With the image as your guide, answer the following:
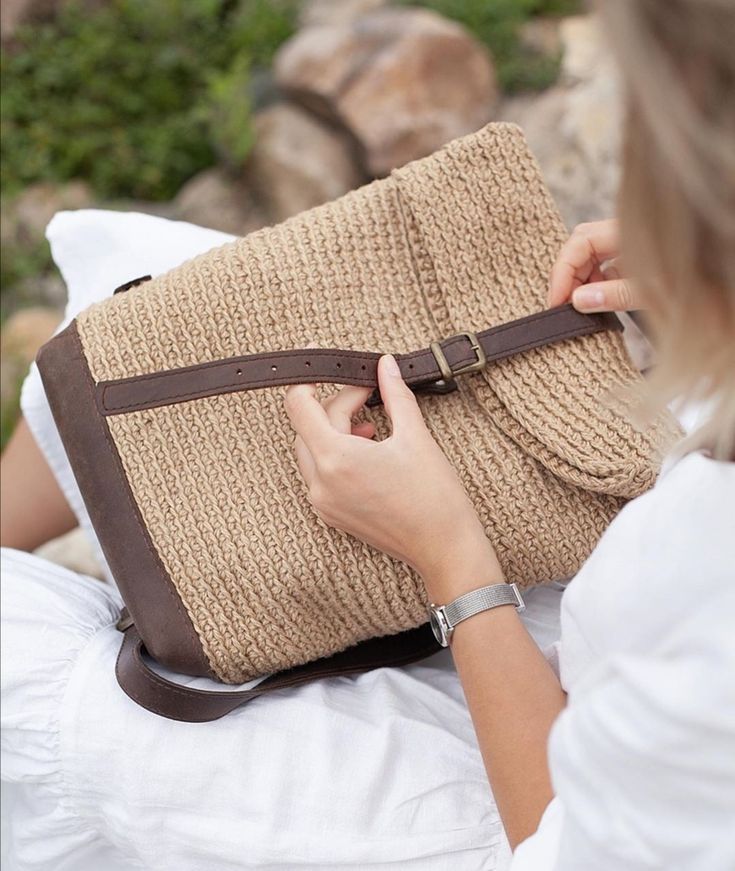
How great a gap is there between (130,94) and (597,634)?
223cm

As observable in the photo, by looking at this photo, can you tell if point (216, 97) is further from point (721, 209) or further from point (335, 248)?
point (721, 209)

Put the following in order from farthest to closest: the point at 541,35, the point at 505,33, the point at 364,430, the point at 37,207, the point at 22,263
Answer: the point at 541,35
the point at 505,33
the point at 37,207
the point at 22,263
the point at 364,430

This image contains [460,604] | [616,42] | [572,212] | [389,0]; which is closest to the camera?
[616,42]

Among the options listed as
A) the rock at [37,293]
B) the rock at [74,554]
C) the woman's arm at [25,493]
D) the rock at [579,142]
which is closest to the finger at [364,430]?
the woman's arm at [25,493]

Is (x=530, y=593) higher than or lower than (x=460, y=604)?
→ lower

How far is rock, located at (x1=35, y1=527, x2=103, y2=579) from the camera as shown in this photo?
1.58m

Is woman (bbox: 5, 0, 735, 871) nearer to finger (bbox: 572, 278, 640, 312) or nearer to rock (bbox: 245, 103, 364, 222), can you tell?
finger (bbox: 572, 278, 640, 312)

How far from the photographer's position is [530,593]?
971mm

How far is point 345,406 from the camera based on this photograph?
0.82 m

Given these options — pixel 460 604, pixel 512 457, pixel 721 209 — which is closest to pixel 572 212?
pixel 512 457

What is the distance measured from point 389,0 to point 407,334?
2128 millimetres

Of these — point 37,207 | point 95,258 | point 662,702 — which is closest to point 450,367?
point 662,702

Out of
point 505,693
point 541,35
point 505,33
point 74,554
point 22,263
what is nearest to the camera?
point 505,693

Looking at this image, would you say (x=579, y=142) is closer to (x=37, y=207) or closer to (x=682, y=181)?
(x=37, y=207)
